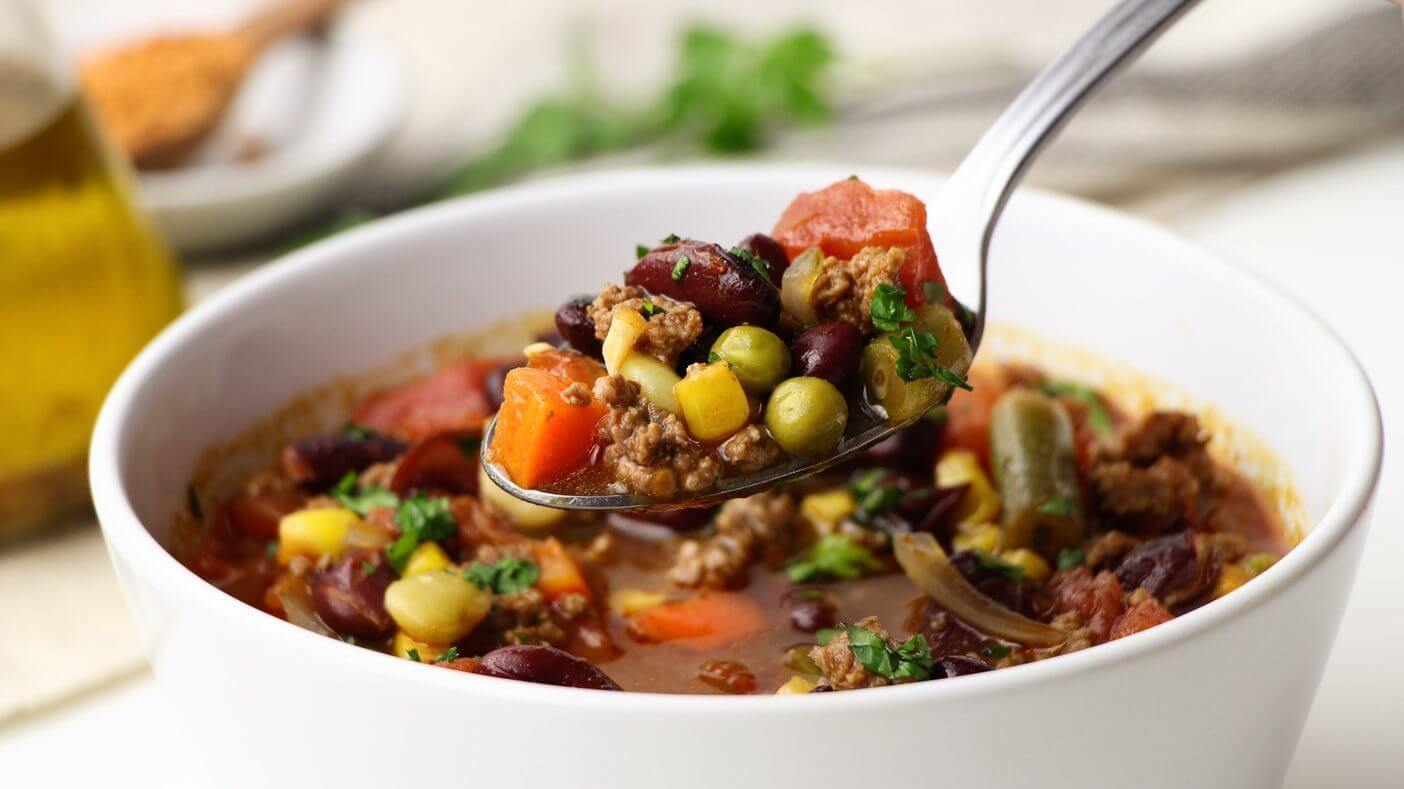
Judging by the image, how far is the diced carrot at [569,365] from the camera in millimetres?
2906

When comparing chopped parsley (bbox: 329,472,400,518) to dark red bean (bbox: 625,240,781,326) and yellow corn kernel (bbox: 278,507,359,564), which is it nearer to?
yellow corn kernel (bbox: 278,507,359,564)

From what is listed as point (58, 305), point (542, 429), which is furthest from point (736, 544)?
point (58, 305)

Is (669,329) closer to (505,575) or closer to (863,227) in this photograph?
(863,227)

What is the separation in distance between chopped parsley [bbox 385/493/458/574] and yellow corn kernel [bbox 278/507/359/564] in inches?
4.9

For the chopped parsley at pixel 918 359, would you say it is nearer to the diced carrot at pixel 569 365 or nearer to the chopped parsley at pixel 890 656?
the chopped parsley at pixel 890 656

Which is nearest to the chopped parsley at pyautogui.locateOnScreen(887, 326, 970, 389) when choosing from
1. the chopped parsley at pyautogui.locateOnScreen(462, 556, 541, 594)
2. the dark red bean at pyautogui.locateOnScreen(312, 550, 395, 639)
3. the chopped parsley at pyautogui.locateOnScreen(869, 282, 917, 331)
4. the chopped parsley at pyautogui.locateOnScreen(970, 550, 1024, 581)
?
the chopped parsley at pyautogui.locateOnScreen(869, 282, 917, 331)

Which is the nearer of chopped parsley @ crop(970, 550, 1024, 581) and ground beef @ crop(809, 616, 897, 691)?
ground beef @ crop(809, 616, 897, 691)

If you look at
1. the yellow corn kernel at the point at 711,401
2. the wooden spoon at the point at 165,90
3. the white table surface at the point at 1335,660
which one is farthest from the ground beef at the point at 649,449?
the wooden spoon at the point at 165,90

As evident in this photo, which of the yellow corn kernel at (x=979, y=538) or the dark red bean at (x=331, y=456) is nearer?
the yellow corn kernel at (x=979, y=538)

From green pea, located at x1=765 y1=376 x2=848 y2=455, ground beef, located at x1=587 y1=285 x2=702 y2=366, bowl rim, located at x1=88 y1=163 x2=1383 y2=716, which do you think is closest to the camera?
bowl rim, located at x1=88 y1=163 x2=1383 y2=716

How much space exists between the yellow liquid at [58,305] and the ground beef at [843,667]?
2445 mm

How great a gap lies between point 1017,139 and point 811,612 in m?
1.09

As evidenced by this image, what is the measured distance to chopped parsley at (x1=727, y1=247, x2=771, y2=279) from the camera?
9.16ft

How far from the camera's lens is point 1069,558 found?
3.23 m
